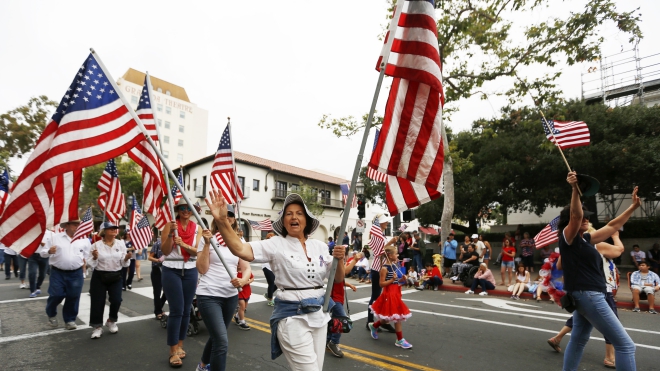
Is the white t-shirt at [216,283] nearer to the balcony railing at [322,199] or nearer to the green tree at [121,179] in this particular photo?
the balcony railing at [322,199]

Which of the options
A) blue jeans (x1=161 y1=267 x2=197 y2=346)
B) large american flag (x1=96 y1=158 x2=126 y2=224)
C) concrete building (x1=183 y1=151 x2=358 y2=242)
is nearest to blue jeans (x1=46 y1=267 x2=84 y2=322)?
large american flag (x1=96 y1=158 x2=126 y2=224)

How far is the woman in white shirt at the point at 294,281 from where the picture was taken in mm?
2750

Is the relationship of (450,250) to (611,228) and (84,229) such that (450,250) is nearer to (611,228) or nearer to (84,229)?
(611,228)

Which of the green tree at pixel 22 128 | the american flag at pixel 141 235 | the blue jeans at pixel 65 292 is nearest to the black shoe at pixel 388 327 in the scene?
the blue jeans at pixel 65 292

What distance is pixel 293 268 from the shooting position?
2.90m

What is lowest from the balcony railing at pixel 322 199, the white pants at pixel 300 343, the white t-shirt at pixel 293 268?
the white pants at pixel 300 343

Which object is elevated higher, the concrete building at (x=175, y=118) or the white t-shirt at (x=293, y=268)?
the concrete building at (x=175, y=118)

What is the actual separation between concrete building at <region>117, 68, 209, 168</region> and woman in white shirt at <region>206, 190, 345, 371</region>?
67.9 m

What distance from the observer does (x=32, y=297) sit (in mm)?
9711

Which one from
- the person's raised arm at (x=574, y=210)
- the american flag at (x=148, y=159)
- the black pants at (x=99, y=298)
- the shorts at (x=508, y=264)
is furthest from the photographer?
the shorts at (x=508, y=264)

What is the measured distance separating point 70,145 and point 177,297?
2187 mm

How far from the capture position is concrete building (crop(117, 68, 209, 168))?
6644cm

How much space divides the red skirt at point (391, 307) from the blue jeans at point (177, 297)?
2850 millimetres

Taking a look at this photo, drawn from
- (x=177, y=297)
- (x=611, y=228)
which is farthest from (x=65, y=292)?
(x=611, y=228)
